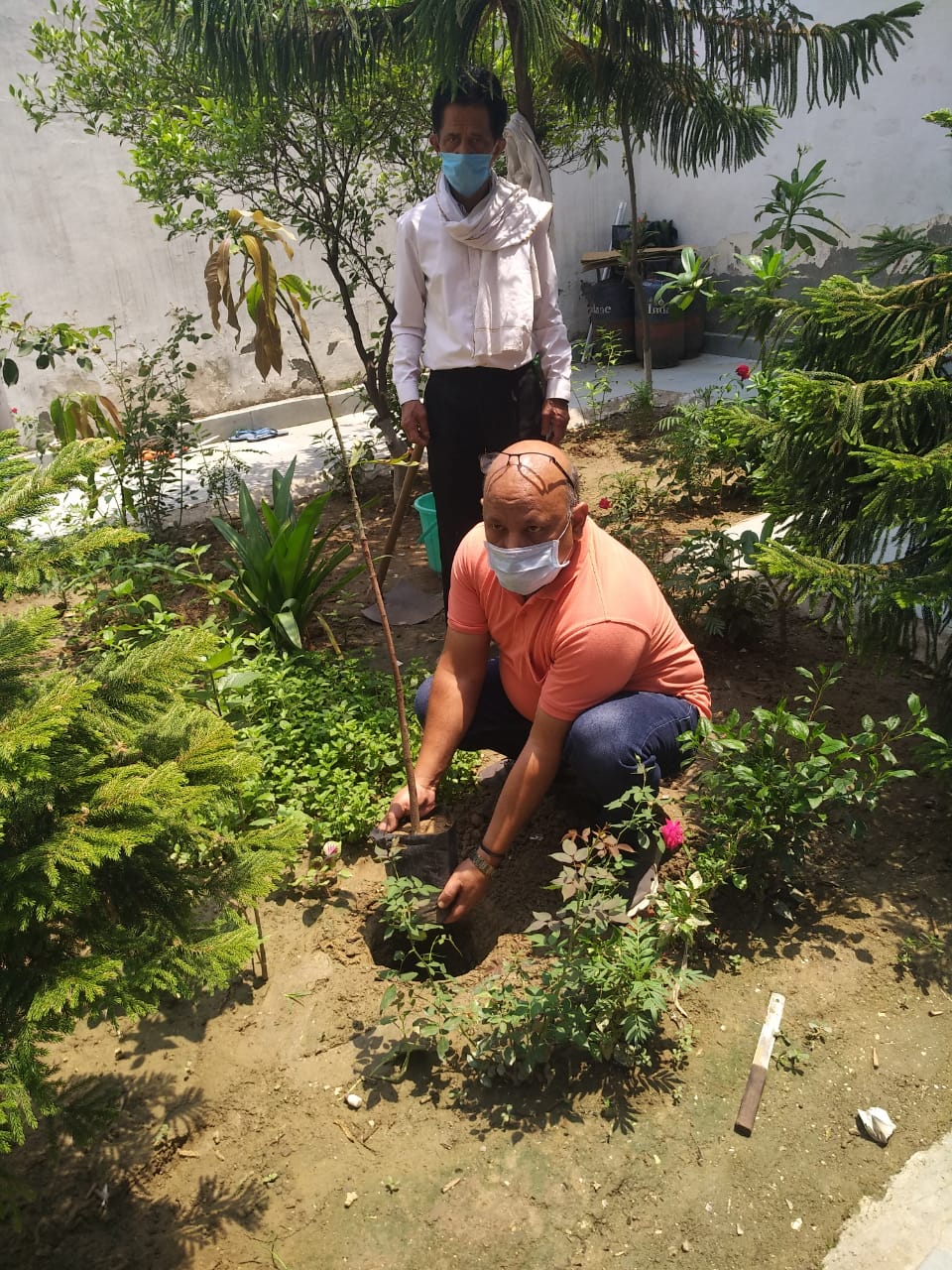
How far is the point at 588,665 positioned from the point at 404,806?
668mm

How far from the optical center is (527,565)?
6.88ft

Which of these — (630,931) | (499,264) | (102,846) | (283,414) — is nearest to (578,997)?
(630,931)

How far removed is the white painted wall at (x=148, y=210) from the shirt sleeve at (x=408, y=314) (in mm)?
4713

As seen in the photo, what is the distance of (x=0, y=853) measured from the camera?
1344 millimetres

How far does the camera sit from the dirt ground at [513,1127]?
5.53 feet

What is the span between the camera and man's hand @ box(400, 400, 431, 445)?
10.4ft

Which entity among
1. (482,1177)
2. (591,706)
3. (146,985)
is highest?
(146,985)

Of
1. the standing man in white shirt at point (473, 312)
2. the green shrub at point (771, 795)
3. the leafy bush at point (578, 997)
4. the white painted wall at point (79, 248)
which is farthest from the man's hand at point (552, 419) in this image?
the white painted wall at point (79, 248)

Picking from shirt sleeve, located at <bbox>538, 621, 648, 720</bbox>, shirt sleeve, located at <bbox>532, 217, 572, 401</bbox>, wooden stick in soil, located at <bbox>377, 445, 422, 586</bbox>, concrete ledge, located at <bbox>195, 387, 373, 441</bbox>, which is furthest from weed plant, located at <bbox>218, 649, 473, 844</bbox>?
concrete ledge, located at <bbox>195, 387, 373, 441</bbox>

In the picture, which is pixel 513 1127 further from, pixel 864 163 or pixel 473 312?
pixel 864 163

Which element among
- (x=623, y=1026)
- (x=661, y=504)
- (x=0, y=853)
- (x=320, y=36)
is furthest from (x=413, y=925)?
(x=320, y=36)

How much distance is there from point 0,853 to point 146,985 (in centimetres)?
30

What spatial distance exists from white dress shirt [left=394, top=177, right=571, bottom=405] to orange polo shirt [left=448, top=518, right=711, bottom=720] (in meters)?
0.99

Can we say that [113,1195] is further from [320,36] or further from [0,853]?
[320,36]
